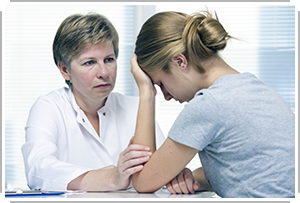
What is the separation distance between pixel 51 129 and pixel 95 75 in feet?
1.04

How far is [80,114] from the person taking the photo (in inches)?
57.6

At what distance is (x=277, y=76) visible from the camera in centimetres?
293

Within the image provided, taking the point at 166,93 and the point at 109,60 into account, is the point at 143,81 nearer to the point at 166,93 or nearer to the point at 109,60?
the point at 166,93

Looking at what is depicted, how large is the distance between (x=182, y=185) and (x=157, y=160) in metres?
0.13

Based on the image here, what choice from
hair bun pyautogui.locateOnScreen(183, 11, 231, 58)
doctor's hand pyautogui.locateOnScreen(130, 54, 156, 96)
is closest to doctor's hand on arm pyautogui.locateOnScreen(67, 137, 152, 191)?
doctor's hand pyautogui.locateOnScreen(130, 54, 156, 96)

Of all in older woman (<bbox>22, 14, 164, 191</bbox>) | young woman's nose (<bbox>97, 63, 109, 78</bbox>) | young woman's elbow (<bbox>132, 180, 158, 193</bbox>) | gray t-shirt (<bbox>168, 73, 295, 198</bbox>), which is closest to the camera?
gray t-shirt (<bbox>168, 73, 295, 198</bbox>)

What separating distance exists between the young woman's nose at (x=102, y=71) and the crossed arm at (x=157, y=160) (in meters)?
0.27

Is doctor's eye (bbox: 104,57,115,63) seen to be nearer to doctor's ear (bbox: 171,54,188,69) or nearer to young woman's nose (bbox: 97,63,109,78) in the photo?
young woman's nose (bbox: 97,63,109,78)

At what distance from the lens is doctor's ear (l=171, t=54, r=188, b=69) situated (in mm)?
1010

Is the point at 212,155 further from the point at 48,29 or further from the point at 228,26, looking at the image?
the point at 48,29

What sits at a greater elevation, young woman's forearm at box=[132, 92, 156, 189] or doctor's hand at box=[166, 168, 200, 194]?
young woman's forearm at box=[132, 92, 156, 189]

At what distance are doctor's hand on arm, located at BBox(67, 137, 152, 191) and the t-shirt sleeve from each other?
0.55ft

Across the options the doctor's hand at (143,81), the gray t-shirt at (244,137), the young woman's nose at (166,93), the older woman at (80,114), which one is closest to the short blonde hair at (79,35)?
the older woman at (80,114)

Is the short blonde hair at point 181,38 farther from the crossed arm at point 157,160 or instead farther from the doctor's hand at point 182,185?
→ the doctor's hand at point 182,185
